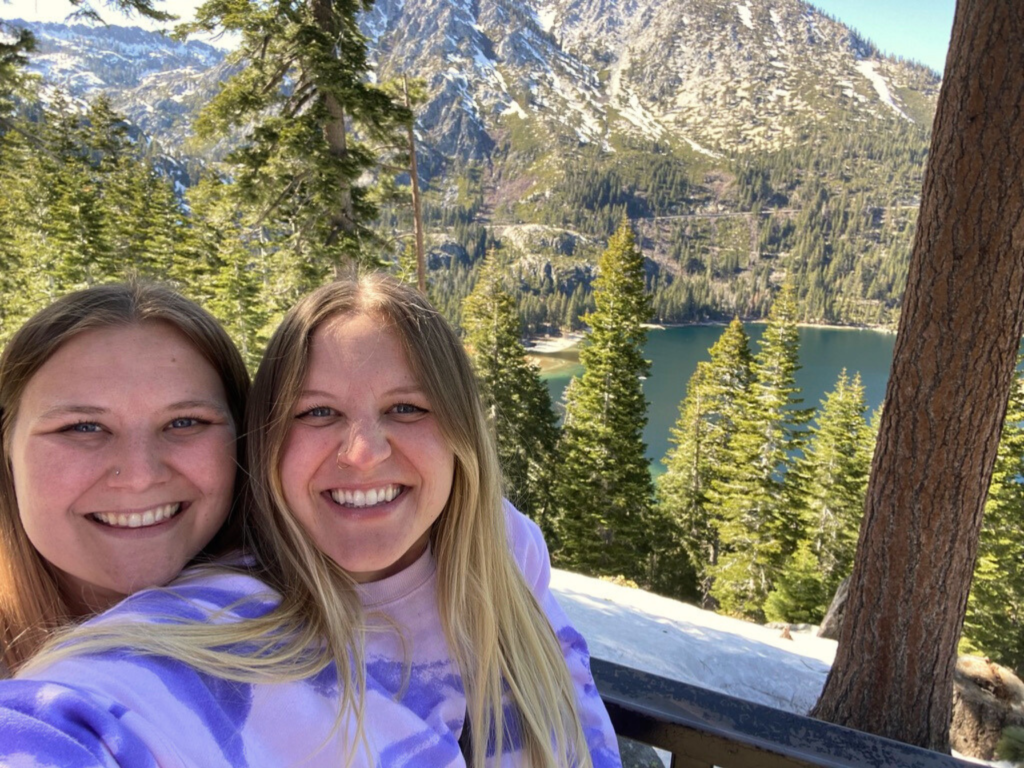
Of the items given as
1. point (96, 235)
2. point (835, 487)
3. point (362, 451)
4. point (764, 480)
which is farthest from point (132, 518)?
point (96, 235)

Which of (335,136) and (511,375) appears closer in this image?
(335,136)

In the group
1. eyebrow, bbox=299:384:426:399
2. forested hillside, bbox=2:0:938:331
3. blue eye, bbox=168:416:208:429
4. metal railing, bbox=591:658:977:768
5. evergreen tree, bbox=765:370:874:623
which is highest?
forested hillside, bbox=2:0:938:331

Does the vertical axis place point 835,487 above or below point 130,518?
below

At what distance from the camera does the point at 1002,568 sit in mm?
16500

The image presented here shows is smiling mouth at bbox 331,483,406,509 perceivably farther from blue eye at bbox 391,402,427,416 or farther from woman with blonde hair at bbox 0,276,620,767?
blue eye at bbox 391,402,427,416

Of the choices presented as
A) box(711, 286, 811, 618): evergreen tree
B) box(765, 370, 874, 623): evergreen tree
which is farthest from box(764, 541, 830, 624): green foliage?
box(711, 286, 811, 618): evergreen tree

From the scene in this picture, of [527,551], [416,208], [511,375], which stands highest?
[416,208]

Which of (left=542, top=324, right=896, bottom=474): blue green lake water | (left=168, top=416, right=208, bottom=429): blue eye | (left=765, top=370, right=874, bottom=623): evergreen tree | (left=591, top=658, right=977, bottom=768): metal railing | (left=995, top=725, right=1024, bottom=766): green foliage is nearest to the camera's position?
(left=168, top=416, right=208, bottom=429): blue eye

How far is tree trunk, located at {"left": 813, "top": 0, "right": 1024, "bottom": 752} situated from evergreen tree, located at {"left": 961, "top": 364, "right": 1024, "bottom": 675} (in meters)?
15.4

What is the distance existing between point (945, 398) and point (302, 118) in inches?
333

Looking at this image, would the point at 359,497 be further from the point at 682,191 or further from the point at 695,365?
the point at 682,191

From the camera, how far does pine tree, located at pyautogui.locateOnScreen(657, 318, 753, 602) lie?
70.9 ft

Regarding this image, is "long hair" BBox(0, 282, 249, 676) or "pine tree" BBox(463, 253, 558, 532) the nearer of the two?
"long hair" BBox(0, 282, 249, 676)

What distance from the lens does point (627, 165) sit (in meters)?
169
